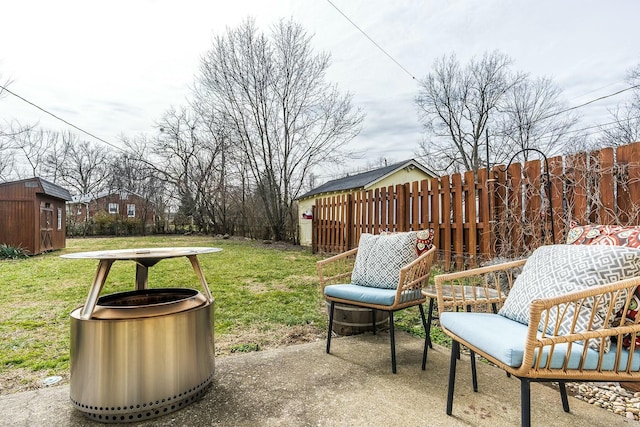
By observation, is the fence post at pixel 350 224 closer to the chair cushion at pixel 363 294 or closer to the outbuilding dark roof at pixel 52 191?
the chair cushion at pixel 363 294

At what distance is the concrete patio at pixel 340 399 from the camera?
158cm

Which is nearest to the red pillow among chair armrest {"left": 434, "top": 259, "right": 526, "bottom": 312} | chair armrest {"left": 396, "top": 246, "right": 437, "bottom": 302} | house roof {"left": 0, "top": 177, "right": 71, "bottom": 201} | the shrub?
chair armrest {"left": 434, "top": 259, "right": 526, "bottom": 312}

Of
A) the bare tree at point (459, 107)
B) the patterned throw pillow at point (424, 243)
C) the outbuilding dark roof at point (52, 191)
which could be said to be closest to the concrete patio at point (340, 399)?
the patterned throw pillow at point (424, 243)

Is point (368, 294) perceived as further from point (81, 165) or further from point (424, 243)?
point (81, 165)

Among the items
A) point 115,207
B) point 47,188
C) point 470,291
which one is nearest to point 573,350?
point 470,291

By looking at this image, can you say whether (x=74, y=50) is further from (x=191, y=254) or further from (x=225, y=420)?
(x=225, y=420)

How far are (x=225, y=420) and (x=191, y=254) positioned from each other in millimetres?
855

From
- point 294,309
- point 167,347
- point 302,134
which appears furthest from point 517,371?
point 302,134

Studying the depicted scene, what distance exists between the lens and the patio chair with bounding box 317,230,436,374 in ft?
7.23

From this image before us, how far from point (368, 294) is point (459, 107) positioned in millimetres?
15886

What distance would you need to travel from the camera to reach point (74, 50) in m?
7.24

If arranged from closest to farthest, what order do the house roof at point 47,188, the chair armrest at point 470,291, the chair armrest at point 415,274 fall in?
the chair armrest at point 470,291 < the chair armrest at point 415,274 < the house roof at point 47,188

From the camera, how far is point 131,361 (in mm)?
1533

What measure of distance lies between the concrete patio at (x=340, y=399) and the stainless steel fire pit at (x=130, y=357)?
9 centimetres
